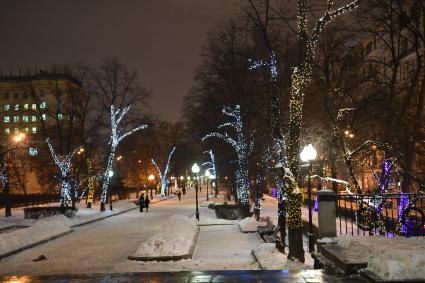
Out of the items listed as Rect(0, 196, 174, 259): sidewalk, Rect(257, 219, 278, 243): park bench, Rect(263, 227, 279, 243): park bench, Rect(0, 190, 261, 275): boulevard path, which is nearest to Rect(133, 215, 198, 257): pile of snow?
Rect(0, 190, 261, 275): boulevard path

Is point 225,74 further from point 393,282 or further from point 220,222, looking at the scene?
point 393,282

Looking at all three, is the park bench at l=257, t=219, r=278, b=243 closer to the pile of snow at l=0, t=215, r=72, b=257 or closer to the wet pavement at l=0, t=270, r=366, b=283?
the pile of snow at l=0, t=215, r=72, b=257

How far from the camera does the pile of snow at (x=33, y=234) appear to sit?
69.9 feet

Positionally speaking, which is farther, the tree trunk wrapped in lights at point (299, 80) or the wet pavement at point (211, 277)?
the tree trunk wrapped in lights at point (299, 80)

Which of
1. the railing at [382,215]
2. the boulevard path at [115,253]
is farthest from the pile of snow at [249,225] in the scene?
the railing at [382,215]

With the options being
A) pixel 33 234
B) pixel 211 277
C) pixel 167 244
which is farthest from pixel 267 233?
pixel 211 277

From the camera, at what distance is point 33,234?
24969mm

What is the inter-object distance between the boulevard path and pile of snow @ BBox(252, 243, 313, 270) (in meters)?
0.41

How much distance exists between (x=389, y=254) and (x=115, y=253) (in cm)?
1236

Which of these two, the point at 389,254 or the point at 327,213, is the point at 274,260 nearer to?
the point at 327,213

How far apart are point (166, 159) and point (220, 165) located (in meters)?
47.9

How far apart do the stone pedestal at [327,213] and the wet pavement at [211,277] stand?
2.70m

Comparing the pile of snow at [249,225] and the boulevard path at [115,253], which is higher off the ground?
the pile of snow at [249,225]

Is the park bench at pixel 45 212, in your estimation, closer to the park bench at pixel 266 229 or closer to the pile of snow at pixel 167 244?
the park bench at pixel 266 229
